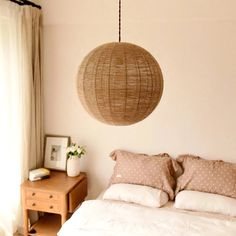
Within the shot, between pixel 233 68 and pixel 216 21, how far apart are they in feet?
1.48

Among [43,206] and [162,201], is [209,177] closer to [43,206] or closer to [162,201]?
[162,201]

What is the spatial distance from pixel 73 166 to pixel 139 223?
111 centimetres

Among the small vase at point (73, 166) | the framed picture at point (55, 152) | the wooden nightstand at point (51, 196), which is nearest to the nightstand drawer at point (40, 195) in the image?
the wooden nightstand at point (51, 196)

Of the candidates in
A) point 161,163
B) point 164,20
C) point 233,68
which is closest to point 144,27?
point 164,20

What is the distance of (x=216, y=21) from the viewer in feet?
9.29

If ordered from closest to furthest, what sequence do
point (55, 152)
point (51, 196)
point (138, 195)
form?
point (138, 195) → point (51, 196) → point (55, 152)

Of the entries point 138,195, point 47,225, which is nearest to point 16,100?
point 47,225

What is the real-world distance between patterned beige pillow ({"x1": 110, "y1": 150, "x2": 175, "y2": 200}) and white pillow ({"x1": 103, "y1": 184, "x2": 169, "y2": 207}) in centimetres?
7

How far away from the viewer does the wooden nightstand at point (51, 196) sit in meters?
2.85

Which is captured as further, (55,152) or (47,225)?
(55,152)

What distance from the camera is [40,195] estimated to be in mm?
2898

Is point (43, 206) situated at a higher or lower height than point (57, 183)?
lower

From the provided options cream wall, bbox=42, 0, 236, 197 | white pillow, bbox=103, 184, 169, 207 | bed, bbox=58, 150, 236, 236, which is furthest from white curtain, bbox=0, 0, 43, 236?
white pillow, bbox=103, 184, 169, 207

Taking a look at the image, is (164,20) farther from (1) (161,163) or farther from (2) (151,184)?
(2) (151,184)
